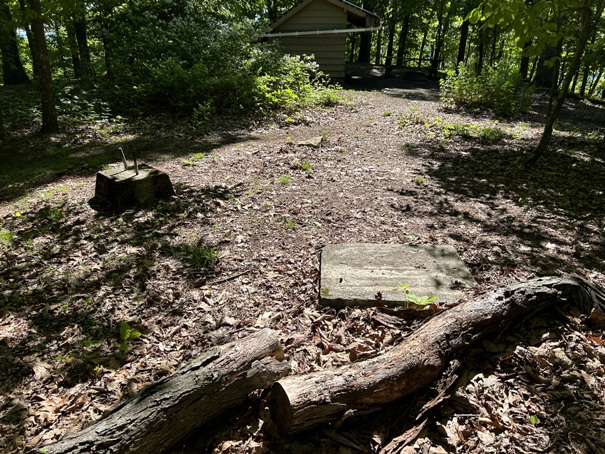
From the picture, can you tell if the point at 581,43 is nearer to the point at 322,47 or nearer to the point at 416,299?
the point at 416,299

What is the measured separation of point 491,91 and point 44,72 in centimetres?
1186

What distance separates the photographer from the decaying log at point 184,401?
2.05 meters

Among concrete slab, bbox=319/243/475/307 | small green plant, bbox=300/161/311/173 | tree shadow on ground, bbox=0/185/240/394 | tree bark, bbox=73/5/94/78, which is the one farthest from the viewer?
tree bark, bbox=73/5/94/78

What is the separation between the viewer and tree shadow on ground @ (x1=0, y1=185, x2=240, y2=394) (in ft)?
10.3

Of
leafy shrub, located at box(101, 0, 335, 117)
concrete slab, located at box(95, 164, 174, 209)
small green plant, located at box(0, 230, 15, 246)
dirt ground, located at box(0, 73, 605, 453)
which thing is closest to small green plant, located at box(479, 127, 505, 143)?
dirt ground, located at box(0, 73, 605, 453)

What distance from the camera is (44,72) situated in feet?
26.6

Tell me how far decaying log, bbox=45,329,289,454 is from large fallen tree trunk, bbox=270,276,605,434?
9.4 inches

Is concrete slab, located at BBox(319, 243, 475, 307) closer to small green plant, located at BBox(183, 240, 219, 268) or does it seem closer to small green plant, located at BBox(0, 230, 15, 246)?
small green plant, located at BBox(183, 240, 219, 268)

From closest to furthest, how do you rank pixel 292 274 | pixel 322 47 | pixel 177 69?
pixel 292 274, pixel 177 69, pixel 322 47

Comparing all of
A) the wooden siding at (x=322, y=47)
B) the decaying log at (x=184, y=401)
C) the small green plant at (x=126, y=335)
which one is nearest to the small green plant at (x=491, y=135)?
the decaying log at (x=184, y=401)

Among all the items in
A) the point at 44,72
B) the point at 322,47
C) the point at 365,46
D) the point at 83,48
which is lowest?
the point at 44,72

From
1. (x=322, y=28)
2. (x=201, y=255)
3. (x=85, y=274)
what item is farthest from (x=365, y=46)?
(x=85, y=274)

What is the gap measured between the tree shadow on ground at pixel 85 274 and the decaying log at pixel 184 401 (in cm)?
92

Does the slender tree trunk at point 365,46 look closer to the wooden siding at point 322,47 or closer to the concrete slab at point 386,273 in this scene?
the wooden siding at point 322,47
